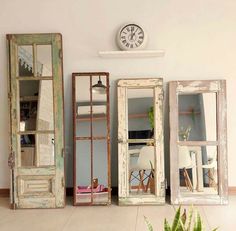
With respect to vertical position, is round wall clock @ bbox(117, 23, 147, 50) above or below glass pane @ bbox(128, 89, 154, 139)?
above

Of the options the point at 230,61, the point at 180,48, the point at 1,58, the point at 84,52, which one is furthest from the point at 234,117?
the point at 1,58

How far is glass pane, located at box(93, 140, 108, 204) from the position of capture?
462 cm

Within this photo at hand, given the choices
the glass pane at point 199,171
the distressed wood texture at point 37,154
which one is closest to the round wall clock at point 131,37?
the distressed wood texture at point 37,154

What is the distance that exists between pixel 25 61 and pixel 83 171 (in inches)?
59.2

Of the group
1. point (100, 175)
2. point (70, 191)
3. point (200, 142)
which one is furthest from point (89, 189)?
point (200, 142)

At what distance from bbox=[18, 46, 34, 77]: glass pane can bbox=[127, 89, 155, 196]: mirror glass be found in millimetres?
1239

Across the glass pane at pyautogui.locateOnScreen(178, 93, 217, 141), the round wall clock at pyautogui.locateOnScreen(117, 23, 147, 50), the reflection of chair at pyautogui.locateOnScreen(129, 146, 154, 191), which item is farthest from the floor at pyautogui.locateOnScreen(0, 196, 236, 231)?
the round wall clock at pyautogui.locateOnScreen(117, 23, 147, 50)

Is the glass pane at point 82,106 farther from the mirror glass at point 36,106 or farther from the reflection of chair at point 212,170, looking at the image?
the reflection of chair at point 212,170

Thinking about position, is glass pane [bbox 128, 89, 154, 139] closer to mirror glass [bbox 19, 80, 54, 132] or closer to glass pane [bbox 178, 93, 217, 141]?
glass pane [bbox 178, 93, 217, 141]

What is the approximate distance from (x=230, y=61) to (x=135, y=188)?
194cm

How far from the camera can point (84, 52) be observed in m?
4.95

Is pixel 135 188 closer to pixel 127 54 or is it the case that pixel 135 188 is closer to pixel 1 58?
pixel 127 54

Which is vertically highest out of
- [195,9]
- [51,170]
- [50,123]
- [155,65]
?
[195,9]

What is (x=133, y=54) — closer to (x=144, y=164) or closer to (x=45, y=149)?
(x=144, y=164)
